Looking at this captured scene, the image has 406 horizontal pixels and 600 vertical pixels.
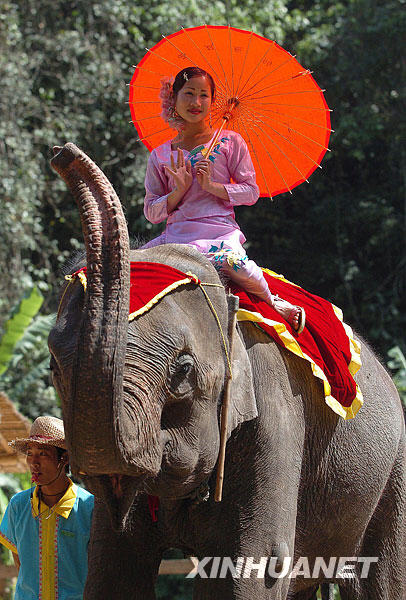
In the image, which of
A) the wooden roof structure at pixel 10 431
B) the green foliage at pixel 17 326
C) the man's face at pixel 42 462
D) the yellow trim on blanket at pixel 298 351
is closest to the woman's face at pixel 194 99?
the yellow trim on blanket at pixel 298 351

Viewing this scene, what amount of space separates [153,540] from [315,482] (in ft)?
2.26

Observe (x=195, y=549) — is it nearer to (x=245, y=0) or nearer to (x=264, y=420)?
(x=264, y=420)

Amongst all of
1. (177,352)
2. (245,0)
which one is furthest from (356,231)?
(177,352)

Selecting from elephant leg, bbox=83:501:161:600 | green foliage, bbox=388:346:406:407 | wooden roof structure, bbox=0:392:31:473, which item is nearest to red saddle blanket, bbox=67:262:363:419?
elephant leg, bbox=83:501:161:600

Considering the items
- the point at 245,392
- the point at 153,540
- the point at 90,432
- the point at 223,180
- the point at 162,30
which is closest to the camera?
the point at 90,432

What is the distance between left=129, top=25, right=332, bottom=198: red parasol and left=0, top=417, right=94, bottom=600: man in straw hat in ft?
4.69

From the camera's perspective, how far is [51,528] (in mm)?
4223

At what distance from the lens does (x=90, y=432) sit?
257 centimetres

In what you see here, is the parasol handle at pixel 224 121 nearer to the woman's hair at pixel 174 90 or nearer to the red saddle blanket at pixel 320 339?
the woman's hair at pixel 174 90

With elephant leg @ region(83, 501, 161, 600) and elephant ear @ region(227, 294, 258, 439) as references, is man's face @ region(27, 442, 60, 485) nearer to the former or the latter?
elephant leg @ region(83, 501, 161, 600)

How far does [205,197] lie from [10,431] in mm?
5552

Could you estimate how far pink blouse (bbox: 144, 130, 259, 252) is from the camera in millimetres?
3797

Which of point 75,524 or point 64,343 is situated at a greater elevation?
point 64,343

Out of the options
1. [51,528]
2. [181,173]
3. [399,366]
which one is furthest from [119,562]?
[399,366]
